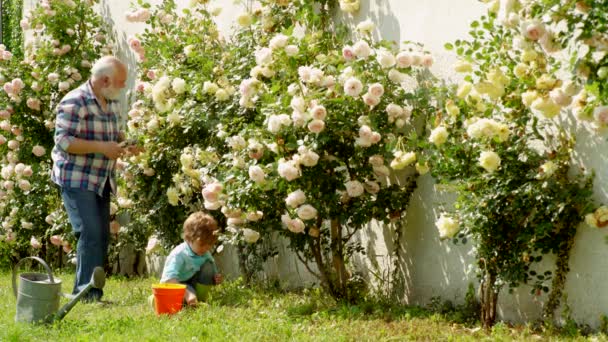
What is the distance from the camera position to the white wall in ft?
13.0

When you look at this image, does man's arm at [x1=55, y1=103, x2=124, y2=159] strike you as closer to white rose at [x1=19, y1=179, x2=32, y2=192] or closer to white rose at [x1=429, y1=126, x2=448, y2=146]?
white rose at [x1=429, y1=126, x2=448, y2=146]

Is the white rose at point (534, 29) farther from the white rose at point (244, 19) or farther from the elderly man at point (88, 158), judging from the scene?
the elderly man at point (88, 158)

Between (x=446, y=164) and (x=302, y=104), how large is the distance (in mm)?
825

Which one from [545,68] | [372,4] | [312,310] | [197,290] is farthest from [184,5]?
[545,68]

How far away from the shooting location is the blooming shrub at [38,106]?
795 cm

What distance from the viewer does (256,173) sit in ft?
15.1

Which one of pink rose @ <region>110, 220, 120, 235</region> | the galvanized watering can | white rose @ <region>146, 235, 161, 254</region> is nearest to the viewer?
the galvanized watering can

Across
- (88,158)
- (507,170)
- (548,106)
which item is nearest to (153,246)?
(88,158)

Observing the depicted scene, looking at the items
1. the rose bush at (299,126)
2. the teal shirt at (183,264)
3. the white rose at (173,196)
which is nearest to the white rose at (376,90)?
the rose bush at (299,126)

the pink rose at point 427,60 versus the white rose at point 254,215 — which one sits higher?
the pink rose at point 427,60

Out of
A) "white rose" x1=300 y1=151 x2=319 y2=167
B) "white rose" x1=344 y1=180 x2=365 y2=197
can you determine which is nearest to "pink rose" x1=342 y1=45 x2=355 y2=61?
"white rose" x1=300 y1=151 x2=319 y2=167

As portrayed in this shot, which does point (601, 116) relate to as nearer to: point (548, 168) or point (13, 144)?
point (548, 168)

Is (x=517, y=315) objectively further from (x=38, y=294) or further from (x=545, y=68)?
(x=38, y=294)

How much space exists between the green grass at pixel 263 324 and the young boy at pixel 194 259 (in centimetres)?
16
